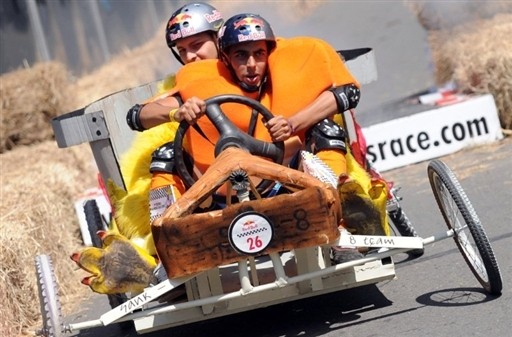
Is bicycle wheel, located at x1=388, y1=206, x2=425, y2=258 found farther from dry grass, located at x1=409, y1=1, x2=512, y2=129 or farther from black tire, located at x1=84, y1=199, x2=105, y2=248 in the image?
dry grass, located at x1=409, y1=1, x2=512, y2=129

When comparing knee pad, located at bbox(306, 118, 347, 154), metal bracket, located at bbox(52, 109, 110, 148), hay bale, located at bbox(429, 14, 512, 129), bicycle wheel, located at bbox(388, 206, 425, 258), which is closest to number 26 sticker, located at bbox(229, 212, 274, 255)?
knee pad, located at bbox(306, 118, 347, 154)

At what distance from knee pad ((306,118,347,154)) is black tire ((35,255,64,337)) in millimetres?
1510

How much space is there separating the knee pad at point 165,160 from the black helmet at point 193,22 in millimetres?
1101

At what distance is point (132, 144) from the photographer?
7.42 m

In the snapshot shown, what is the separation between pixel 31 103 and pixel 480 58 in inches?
200

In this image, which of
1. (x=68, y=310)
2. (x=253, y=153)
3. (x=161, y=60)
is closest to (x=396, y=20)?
(x=161, y=60)

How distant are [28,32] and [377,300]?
1186 cm

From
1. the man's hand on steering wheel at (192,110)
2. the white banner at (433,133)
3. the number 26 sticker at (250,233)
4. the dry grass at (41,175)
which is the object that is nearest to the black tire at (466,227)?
the number 26 sticker at (250,233)

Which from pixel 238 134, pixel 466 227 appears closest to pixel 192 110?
pixel 238 134

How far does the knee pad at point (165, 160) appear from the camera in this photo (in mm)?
6633

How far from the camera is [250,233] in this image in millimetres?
5680

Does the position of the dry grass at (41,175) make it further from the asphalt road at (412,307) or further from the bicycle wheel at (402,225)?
the bicycle wheel at (402,225)

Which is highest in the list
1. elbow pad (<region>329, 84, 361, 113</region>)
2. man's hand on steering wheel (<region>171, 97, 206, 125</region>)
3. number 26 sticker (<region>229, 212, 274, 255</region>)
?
man's hand on steering wheel (<region>171, 97, 206, 125</region>)

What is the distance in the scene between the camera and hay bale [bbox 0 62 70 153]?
45.4ft
